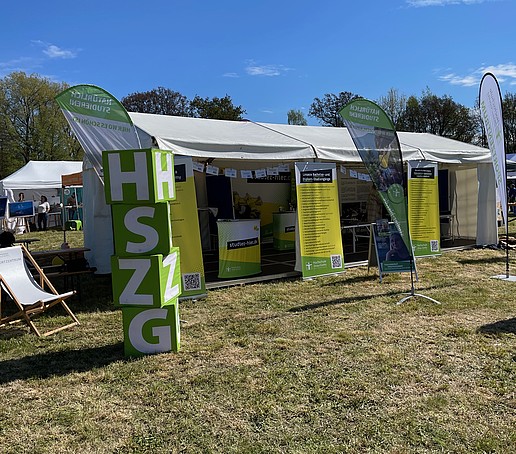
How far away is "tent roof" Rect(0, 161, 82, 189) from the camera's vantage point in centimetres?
1661

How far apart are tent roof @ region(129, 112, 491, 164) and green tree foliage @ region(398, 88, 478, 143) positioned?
2692cm

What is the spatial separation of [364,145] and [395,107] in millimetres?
33334

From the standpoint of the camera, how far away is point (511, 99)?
34.5 metres

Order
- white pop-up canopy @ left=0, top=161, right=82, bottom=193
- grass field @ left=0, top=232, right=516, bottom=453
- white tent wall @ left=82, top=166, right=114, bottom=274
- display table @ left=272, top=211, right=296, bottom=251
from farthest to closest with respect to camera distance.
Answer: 1. white pop-up canopy @ left=0, top=161, right=82, bottom=193
2. display table @ left=272, top=211, right=296, bottom=251
3. white tent wall @ left=82, top=166, right=114, bottom=274
4. grass field @ left=0, top=232, right=516, bottom=453

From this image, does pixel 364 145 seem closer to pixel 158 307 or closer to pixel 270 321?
pixel 270 321

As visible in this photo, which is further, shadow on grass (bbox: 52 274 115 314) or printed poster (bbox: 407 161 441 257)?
printed poster (bbox: 407 161 441 257)

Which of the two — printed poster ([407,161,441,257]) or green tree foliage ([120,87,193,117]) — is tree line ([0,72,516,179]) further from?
printed poster ([407,161,441,257])

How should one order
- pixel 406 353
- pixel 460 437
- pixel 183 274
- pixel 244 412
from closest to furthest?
1. pixel 460 437
2. pixel 244 412
3. pixel 406 353
4. pixel 183 274

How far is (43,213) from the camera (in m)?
16.9

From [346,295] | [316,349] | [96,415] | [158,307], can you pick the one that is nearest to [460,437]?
[316,349]

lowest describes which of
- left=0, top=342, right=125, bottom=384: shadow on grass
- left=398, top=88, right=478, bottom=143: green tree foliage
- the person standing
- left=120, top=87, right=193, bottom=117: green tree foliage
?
left=0, top=342, right=125, bottom=384: shadow on grass

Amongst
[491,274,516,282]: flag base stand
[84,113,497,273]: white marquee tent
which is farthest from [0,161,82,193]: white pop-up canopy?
[491,274,516,282]: flag base stand

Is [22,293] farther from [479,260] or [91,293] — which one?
[479,260]

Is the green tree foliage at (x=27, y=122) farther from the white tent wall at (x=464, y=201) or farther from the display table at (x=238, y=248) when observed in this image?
the display table at (x=238, y=248)
